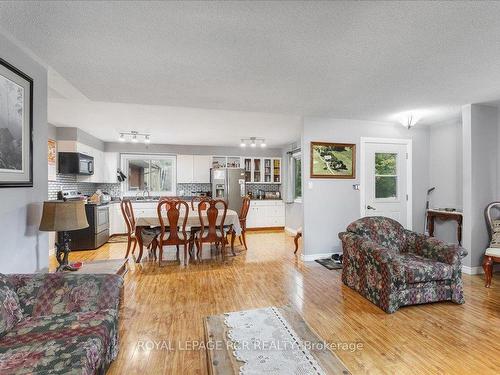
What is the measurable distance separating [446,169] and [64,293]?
17.4 feet

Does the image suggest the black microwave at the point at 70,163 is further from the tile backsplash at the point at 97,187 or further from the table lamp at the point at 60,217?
the table lamp at the point at 60,217

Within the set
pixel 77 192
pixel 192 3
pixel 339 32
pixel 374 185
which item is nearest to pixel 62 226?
pixel 192 3

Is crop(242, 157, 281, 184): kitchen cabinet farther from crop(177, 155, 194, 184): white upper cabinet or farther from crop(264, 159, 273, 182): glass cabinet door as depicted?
crop(177, 155, 194, 184): white upper cabinet

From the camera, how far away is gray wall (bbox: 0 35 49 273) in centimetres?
192

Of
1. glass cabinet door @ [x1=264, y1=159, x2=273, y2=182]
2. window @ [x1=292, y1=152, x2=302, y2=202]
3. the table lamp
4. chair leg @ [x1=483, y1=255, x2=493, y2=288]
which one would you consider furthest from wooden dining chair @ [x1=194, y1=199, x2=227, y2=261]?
chair leg @ [x1=483, y1=255, x2=493, y2=288]

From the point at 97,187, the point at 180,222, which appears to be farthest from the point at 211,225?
the point at 97,187

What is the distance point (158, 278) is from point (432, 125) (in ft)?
16.7

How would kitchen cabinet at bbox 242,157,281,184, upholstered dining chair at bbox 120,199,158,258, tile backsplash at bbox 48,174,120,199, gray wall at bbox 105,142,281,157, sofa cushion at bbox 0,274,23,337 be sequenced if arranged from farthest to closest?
kitchen cabinet at bbox 242,157,281,184
gray wall at bbox 105,142,281,157
tile backsplash at bbox 48,174,120,199
upholstered dining chair at bbox 120,199,158,258
sofa cushion at bbox 0,274,23,337

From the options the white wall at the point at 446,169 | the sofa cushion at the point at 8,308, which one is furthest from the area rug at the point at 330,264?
the sofa cushion at the point at 8,308

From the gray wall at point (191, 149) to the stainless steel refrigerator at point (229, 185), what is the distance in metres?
0.65

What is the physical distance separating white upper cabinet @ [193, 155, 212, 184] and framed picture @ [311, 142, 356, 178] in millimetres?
3440

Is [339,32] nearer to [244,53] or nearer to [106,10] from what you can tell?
[244,53]

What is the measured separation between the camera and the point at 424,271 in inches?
97.2

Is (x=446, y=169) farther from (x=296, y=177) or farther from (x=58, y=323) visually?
(x=58, y=323)
